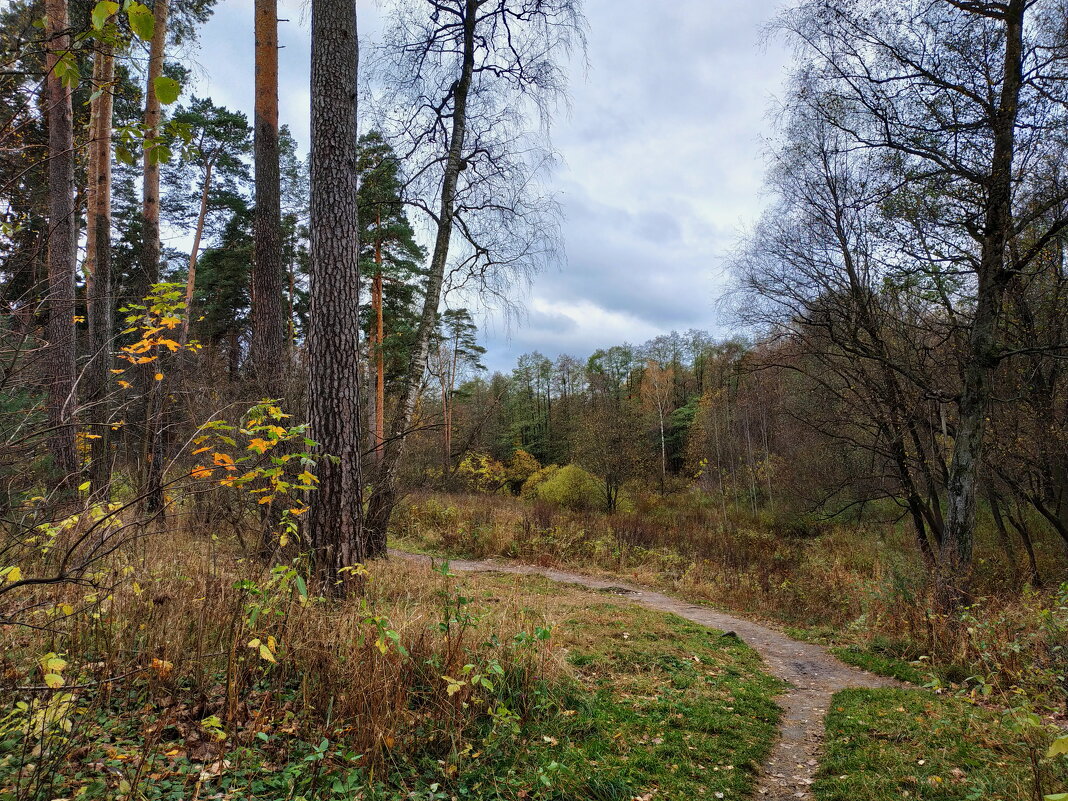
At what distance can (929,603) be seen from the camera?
20.7ft

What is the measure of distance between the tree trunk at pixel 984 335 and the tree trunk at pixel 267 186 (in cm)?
894

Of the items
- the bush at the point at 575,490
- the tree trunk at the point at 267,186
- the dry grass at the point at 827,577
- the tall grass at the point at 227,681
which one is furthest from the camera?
the bush at the point at 575,490

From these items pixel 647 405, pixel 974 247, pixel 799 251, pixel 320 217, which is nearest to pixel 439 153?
pixel 320 217

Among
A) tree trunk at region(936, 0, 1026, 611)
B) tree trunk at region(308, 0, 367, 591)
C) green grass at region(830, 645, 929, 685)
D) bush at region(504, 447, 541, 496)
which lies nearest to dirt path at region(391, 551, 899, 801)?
green grass at region(830, 645, 929, 685)

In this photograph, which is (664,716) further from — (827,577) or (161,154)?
(827,577)

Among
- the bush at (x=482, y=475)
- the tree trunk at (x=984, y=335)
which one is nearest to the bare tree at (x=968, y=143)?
the tree trunk at (x=984, y=335)

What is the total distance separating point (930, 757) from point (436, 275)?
8088 mm

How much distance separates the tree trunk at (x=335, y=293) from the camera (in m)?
4.18

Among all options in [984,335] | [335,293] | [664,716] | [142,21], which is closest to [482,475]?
[984,335]

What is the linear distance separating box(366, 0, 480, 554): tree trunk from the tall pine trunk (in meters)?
2.99

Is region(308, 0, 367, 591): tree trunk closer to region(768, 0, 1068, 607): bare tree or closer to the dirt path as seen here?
the dirt path

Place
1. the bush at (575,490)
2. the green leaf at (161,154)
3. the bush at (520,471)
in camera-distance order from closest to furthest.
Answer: the green leaf at (161,154) → the bush at (575,490) → the bush at (520,471)

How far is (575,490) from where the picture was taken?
23.4 m

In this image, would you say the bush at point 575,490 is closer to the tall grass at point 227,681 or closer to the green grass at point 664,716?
the green grass at point 664,716
